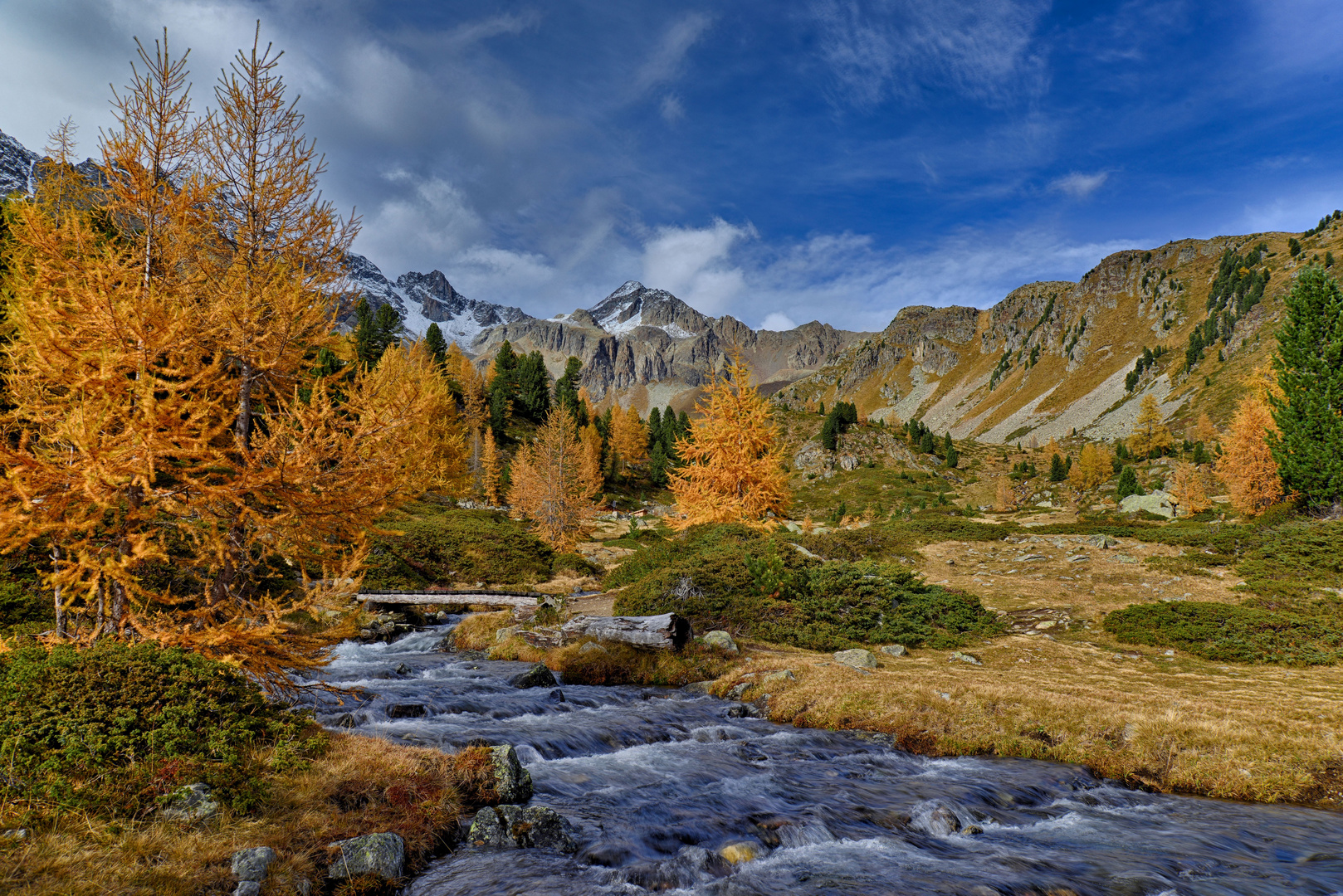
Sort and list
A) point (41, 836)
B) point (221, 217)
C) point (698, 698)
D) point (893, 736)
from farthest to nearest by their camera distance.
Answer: point (698, 698) < point (893, 736) < point (221, 217) < point (41, 836)

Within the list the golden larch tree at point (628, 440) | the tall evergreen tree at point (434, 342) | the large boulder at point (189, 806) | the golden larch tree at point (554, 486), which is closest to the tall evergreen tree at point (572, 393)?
the golden larch tree at point (628, 440)

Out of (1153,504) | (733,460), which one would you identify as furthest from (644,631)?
(1153,504)

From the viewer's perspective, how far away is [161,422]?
24.8ft

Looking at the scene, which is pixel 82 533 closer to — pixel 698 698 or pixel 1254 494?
pixel 698 698

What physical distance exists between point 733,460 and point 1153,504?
47878 mm

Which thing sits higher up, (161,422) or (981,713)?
(161,422)

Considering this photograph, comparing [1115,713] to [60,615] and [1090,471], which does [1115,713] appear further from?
[1090,471]

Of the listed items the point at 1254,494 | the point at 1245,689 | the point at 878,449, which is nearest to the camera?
the point at 1245,689

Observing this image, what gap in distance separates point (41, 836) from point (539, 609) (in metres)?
17.8

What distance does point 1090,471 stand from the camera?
78562 millimetres

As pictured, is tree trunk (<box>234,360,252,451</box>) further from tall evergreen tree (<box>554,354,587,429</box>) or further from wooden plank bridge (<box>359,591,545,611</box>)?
tall evergreen tree (<box>554,354,587,429</box>)

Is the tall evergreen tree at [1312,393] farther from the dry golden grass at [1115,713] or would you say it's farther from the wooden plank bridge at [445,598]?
the wooden plank bridge at [445,598]

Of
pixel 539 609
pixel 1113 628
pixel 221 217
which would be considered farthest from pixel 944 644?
pixel 221 217

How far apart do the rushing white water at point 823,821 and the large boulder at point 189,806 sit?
98.5 inches
